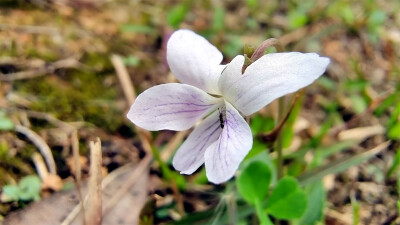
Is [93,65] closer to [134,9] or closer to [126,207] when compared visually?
[134,9]

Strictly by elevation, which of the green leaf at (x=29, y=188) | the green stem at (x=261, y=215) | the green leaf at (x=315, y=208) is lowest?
the green leaf at (x=315, y=208)

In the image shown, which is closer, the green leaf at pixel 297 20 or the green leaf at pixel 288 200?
the green leaf at pixel 288 200

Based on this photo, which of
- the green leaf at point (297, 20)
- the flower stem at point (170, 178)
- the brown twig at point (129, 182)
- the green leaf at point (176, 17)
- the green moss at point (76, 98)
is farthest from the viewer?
the green leaf at point (297, 20)

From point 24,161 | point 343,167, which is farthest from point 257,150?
point 24,161

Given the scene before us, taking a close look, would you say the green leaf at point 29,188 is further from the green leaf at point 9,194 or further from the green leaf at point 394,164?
the green leaf at point 394,164

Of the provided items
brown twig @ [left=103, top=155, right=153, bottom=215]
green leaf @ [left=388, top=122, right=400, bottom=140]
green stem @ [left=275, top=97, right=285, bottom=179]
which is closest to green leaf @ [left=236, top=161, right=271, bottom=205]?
green stem @ [left=275, top=97, right=285, bottom=179]

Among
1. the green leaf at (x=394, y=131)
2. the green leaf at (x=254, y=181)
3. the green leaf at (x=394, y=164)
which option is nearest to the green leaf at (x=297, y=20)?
the green leaf at (x=394, y=131)

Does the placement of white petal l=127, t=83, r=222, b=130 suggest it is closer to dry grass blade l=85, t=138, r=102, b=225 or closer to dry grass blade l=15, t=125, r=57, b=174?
dry grass blade l=85, t=138, r=102, b=225

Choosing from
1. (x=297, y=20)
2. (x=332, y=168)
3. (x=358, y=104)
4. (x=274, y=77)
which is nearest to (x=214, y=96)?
(x=274, y=77)
